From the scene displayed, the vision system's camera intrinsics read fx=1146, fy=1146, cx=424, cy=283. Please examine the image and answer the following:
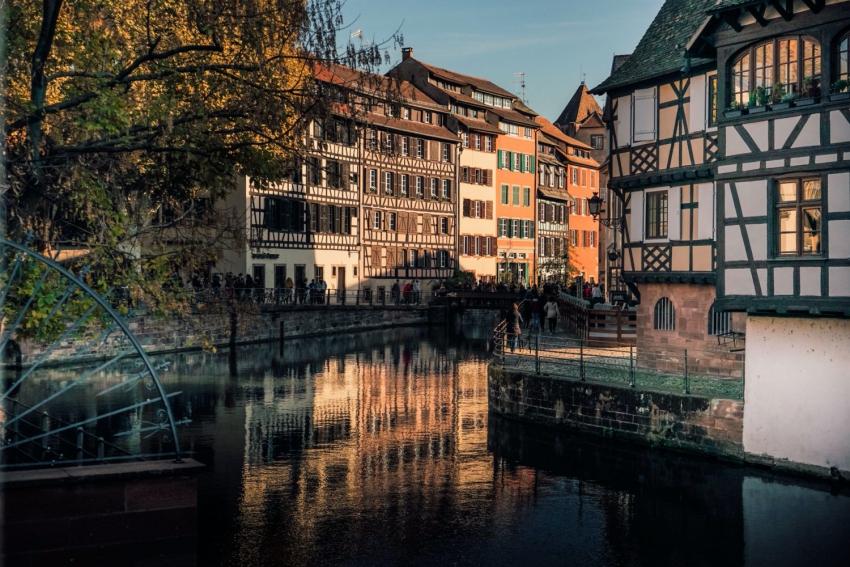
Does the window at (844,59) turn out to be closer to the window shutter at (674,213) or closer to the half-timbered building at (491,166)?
the window shutter at (674,213)

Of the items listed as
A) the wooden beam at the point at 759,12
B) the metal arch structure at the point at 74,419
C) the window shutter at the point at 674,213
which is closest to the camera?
the metal arch structure at the point at 74,419

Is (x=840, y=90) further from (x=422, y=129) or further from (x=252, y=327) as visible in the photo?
(x=422, y=129)

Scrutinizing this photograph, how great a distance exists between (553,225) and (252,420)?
59632 millimetres

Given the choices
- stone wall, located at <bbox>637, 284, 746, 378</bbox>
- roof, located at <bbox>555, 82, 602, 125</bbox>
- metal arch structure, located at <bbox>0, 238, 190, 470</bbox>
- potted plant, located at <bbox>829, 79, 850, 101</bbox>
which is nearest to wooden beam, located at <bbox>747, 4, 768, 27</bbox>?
potted plant, located at <bbox>829, 79, 850, 101</bbox>

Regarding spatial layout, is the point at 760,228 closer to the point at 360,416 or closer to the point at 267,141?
the point at 267,141

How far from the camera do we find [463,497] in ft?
57.4

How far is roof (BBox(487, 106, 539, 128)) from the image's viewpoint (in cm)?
7457

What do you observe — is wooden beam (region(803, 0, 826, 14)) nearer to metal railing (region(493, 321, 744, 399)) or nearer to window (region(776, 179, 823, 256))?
window (region(776, 179, 823, 256))

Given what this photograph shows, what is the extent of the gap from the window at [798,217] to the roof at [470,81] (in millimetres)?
51879

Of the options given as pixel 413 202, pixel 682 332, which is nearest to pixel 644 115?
pixel 682 332

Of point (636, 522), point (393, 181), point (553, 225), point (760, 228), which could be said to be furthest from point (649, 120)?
point (553, 225)

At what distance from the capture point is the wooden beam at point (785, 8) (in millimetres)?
18281

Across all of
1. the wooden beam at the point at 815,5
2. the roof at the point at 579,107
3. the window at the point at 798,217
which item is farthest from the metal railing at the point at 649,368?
the roof at the point at 579,107

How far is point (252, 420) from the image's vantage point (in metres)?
25.3
